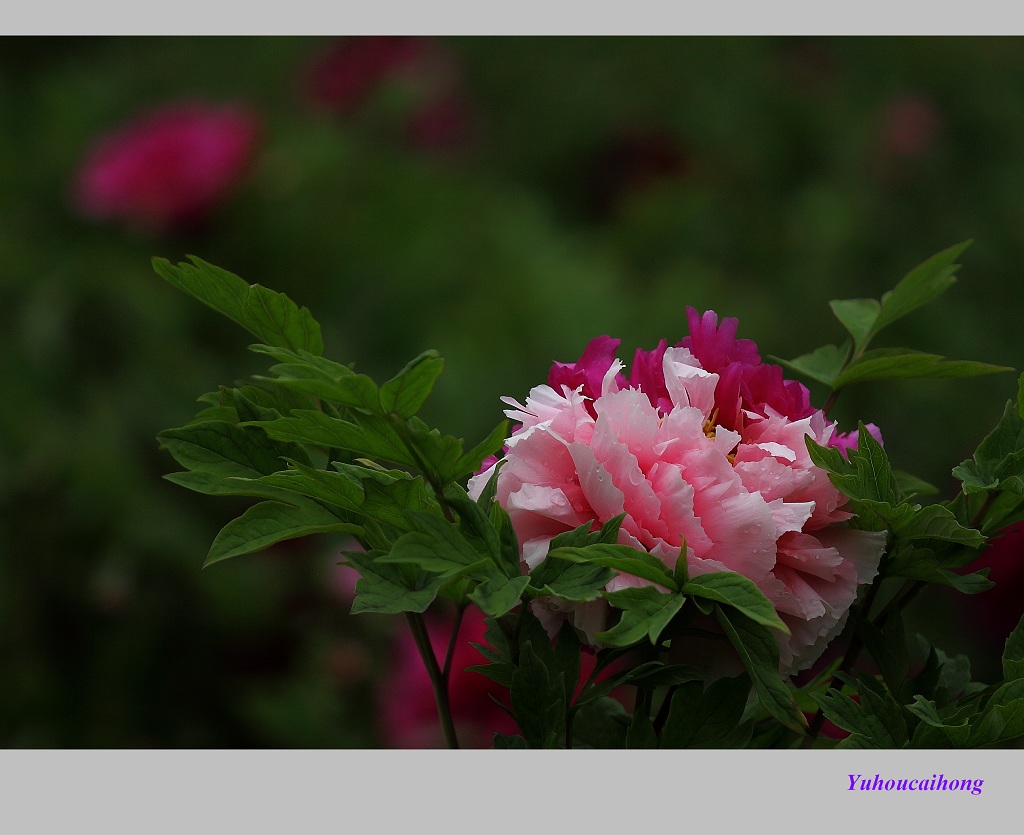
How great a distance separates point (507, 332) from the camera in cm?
109

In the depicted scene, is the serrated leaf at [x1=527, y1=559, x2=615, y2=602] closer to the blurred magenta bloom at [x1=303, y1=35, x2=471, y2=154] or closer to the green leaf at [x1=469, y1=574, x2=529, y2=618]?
the green leaf at [x1=469, y1=574, x2=529, y2=618]

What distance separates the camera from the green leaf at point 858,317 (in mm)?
329

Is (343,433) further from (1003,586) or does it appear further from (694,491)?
(1003,586)

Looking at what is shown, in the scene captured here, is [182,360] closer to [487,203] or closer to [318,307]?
[318,307]

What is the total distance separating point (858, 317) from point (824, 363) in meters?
Result: 0.02

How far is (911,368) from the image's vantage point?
0.29 meters

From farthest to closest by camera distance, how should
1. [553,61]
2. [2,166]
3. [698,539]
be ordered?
1. [553,61]
2. [2,166]
3. [698,539]

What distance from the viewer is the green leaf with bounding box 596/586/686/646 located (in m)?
0.22

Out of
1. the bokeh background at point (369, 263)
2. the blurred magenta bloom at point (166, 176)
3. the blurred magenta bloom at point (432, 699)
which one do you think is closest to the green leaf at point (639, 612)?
A: the blurred magenta bloom at point (432, 699)

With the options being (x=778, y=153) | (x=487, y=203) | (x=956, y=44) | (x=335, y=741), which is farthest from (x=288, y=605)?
(x=956, y=44)

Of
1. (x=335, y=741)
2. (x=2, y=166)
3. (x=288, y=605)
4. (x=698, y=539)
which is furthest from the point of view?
(x=2, y=166)

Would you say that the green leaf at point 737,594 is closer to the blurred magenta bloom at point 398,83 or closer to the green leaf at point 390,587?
the green leaf at point 390,587

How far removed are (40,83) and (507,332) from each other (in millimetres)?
999

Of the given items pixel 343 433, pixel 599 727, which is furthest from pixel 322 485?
pixel 599 727
